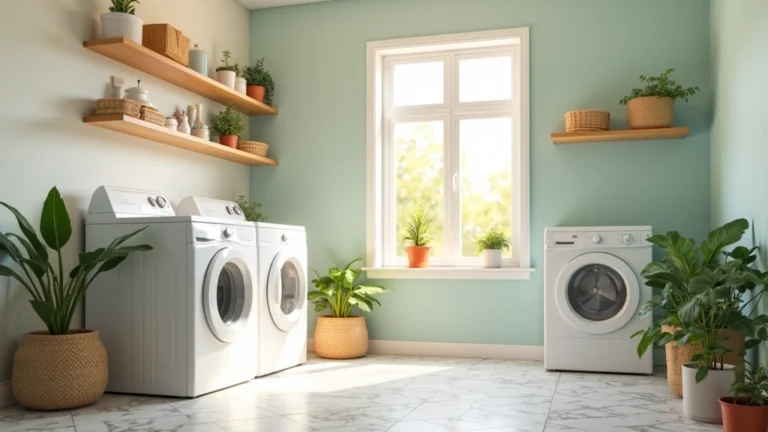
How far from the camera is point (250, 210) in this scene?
4871mm

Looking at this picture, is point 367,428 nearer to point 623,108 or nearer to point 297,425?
point 297,425

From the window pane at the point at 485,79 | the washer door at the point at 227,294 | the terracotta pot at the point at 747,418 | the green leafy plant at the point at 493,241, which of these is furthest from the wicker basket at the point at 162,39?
the terracotta pot at the point at 747,418

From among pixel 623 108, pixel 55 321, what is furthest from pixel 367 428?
pixel 623 108

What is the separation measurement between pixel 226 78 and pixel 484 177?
1851mm

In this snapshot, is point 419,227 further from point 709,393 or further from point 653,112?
point 709,393

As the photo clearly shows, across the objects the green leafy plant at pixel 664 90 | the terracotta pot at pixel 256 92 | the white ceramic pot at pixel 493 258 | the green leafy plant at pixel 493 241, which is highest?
the terracotta pot at pixel 256 92

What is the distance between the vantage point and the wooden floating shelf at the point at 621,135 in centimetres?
424

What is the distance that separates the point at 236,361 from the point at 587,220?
2.36 m

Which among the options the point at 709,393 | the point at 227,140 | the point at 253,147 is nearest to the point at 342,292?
the point at 253,147

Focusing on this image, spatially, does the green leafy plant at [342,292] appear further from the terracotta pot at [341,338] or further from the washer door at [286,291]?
the washer door at [286,291]

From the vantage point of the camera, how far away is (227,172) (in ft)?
16.2

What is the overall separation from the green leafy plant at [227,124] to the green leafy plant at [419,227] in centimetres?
133

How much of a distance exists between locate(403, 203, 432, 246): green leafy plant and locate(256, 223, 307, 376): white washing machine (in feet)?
2.64

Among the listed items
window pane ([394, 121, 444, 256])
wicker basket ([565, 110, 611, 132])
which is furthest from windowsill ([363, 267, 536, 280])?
wicker basket ([565, 110, 611, 132])
